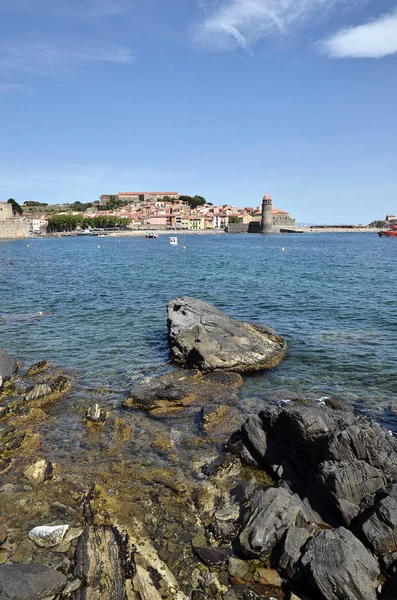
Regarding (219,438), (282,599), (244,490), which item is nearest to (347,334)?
(219,438)

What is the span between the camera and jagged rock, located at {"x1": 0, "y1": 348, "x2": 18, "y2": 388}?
14846 millimetres

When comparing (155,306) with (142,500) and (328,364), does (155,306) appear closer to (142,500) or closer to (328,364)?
(328,364)

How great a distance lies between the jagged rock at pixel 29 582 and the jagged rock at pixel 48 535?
0.67 m

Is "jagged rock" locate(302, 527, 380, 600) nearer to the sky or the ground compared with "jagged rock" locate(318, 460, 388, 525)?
nearer to the ground

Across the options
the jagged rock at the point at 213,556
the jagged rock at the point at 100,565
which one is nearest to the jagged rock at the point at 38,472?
the jagged rock at the point at 100,565

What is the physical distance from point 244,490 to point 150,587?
2827 mm

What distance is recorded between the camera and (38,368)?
1611cm

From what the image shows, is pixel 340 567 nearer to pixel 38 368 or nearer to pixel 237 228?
pixel 38 368

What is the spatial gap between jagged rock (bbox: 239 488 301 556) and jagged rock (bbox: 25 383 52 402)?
7989 mm

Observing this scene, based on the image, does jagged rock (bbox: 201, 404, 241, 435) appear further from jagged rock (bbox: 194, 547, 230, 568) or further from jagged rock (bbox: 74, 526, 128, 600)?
jagged rock (bbox: 74, 526, 128, 600)

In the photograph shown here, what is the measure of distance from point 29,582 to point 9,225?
13579 centimetres

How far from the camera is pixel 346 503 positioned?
24.8ft

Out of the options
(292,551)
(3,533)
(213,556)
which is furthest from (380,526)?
(3,533)

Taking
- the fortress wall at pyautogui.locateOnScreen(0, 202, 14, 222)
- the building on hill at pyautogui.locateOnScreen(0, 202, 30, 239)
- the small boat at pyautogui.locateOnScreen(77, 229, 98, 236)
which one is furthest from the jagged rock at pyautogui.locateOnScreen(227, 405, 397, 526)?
the small boat at pyautogui.locateOnScreen(77, 229, 98, 236)
